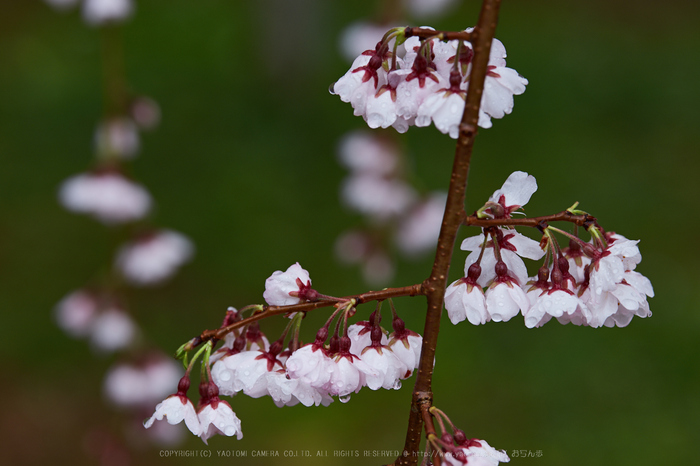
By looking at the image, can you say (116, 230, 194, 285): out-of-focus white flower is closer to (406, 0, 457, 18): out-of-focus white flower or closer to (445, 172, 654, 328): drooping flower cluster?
(406, 0, 457, 18): out-of-focus white flower

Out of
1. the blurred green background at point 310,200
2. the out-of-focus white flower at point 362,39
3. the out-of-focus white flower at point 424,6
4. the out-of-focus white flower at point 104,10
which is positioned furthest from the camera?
the blurred green background at point 310,200

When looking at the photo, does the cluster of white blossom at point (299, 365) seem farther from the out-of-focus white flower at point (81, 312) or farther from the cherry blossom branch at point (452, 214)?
the out-of-focus white flower at point (81, 312)

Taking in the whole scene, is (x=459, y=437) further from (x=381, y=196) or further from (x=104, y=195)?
(x=381, y=196)

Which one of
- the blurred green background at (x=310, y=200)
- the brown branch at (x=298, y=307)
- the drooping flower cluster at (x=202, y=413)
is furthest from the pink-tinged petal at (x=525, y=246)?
the blurred green background at (x=310, y=200)

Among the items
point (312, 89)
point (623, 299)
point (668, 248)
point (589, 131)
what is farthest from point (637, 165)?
point (623, 299)

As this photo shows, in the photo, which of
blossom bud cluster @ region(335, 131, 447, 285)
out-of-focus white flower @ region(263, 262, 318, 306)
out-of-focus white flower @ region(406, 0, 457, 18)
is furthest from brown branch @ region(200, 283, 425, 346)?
out-of-focus white flower @ region(406, 0, 457, 18)

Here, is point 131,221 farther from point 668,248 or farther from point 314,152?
point 668,248
